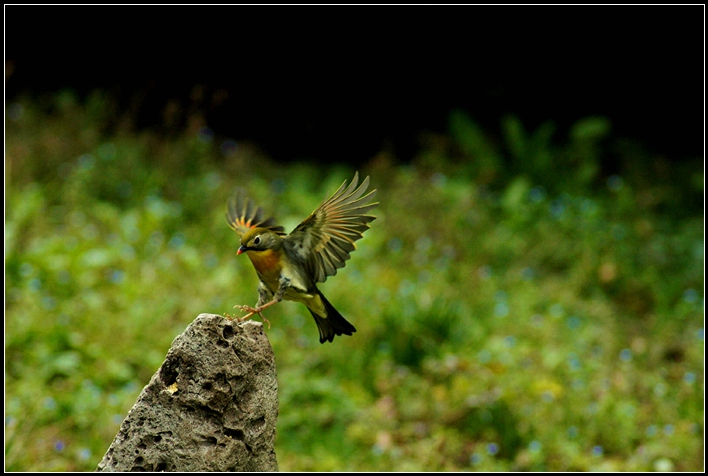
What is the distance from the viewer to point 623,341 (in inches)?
225

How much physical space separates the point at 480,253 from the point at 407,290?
1.25 m

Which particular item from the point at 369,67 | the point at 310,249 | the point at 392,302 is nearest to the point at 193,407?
the point at 310,249

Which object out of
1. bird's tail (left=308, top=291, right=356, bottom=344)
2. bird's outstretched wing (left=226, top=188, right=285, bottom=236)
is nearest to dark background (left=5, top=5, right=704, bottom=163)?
bird's outstretched wing (left=226, top=188, right=285, bottom=236)

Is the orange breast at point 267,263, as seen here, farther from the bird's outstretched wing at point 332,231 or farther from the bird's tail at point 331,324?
the bird's tail at point 331,324

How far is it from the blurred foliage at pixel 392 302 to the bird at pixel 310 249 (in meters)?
2.07

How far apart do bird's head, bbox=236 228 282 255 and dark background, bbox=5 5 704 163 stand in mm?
6326

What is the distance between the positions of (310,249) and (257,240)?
0.69 ft

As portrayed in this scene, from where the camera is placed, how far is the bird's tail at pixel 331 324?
95.5 inches

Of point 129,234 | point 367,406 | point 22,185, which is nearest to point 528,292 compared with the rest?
point 367,406

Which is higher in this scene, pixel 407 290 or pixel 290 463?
pixel 407 290

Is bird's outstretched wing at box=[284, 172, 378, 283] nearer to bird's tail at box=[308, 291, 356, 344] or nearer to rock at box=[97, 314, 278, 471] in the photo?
bird's tail at box=[308, 291, 356, 344]

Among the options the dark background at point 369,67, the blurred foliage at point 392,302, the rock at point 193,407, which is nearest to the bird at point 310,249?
the rock at point 193,407

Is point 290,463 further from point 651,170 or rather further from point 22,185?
point 651,170

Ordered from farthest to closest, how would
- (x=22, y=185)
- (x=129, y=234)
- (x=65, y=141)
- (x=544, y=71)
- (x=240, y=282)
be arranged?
1. (x=544, y=71)
2. (x=65, y=141)
3. (x=22, y=185)
4. (x=129, y=234)
5. (x=240, y=282)
